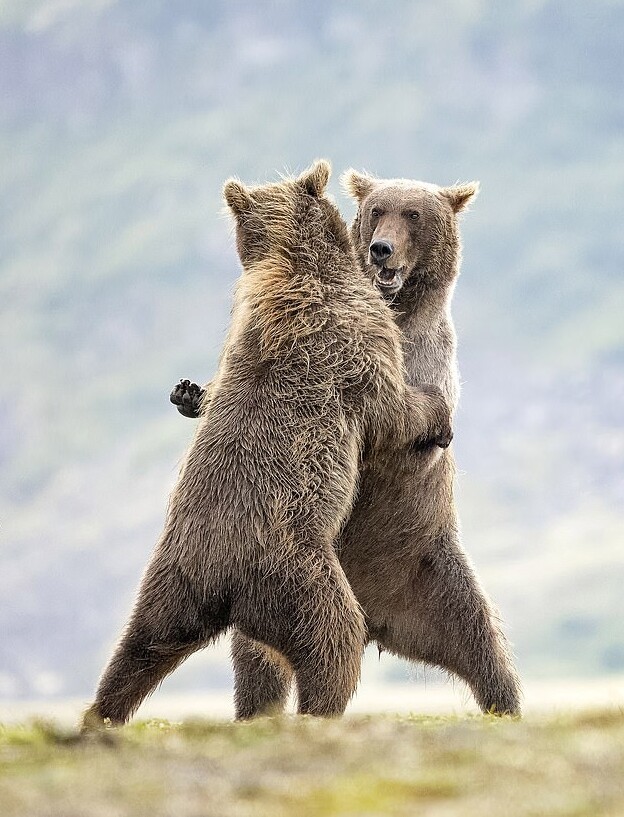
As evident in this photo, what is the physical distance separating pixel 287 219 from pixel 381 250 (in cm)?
89

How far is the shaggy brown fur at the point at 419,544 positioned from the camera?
8.08 metres

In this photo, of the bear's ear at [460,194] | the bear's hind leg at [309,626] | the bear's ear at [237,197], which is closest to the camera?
the bear's hind leg at [309,626]

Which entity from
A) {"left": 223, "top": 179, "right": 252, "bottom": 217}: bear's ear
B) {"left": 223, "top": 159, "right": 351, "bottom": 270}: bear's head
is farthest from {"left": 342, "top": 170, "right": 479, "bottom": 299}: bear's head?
{"left": 223, "top": 179, "right": 252, "bottom": 217}: bear's ear

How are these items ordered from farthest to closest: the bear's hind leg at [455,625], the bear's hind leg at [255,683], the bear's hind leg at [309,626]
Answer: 1. the bear's hind leg at [455,625]
2. the bear's hind leg at [255,683]
3. the bear's hind leg at [309,626]

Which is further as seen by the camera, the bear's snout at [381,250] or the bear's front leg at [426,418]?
the bear's snout at [381,250]

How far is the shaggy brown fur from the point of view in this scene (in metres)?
8.08

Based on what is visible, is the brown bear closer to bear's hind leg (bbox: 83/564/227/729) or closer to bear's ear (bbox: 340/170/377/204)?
bear's hind leg (bbox: 83/564/227/729)

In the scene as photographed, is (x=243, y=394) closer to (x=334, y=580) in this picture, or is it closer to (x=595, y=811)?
(x=334, y=580)

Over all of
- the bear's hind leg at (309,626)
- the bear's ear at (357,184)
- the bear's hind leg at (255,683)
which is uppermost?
the bear's ear at (357,184)

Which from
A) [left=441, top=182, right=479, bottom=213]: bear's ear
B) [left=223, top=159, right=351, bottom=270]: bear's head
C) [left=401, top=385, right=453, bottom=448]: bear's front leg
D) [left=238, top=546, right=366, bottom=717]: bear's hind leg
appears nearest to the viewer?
[left=238, top=546, right=366, bottom=717]: bear's hind leg

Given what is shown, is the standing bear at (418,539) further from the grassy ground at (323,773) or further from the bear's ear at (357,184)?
the grassy ground at (323,773)

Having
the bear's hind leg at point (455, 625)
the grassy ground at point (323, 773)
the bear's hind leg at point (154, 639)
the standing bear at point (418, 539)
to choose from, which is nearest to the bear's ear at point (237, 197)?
the standing bear at point (418, 539)

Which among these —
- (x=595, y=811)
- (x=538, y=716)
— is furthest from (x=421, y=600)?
(x=595, y=811)

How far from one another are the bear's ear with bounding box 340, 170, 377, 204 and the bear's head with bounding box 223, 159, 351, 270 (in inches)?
49.8
